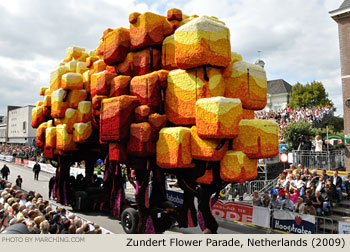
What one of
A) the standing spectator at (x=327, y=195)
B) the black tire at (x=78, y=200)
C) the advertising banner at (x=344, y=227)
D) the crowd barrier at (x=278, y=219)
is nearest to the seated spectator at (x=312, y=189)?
the standing spectator at (x=327, y=195)

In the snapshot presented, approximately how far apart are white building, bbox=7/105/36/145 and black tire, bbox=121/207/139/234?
148 ft

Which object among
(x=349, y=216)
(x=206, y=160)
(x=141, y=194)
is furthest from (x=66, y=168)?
(x=349, y=216)

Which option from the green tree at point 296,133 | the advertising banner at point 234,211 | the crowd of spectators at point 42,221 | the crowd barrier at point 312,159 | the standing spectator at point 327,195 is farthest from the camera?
the green tree at point 296,133

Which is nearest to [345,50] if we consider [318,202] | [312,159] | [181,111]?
[312,159]

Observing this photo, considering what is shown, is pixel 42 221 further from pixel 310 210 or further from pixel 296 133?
pixel 296 133

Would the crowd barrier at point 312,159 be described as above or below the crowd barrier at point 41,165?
above

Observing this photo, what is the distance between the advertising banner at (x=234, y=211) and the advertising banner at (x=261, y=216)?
178 mm

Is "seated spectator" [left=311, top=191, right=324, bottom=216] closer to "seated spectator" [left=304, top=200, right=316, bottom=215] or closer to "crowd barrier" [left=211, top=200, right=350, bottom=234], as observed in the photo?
"seated spectator" [left=304, top=200, right=316, bottom=215]

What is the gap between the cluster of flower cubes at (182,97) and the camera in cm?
732

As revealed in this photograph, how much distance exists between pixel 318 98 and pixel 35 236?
46183 mm

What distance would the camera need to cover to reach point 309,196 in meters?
10.5

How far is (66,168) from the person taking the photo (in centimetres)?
1416

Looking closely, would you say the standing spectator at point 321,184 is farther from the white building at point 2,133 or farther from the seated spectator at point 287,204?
the white building at point 2,133

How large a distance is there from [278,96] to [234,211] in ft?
151
